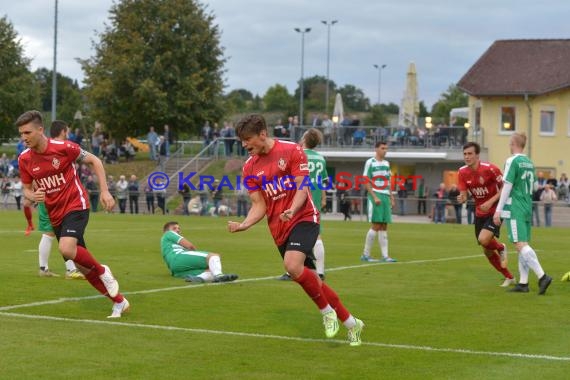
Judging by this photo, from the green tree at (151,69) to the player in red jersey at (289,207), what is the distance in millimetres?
54338

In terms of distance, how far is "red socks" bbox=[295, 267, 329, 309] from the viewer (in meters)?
9.81

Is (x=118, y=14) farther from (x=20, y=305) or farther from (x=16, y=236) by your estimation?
(x=20, y=305)

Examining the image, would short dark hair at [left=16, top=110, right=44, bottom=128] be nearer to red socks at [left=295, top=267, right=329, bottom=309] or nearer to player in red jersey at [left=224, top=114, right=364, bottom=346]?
player in red jersey at [left=224, top=114, right=364, bottom=346]

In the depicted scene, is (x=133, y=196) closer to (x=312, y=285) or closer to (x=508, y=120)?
(x=508, y=120)

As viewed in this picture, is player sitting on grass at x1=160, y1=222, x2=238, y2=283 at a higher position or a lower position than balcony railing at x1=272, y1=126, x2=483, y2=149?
lower

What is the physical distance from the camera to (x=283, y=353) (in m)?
9.38

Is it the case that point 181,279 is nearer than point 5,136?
Yes

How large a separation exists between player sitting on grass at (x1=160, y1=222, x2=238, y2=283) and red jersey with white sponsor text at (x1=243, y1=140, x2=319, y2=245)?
5.21m

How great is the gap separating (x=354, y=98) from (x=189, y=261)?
15757 cm

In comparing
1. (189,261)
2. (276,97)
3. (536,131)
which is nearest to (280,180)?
(189,261)

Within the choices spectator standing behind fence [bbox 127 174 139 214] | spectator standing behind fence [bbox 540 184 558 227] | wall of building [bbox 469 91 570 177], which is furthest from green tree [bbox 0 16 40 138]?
spectator standing behind fence [bbox 540 184 558 227]

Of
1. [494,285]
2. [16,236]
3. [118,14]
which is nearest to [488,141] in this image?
[118,14]

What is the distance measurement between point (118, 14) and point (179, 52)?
15.5ft

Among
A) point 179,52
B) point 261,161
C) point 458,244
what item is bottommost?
point 458,244
